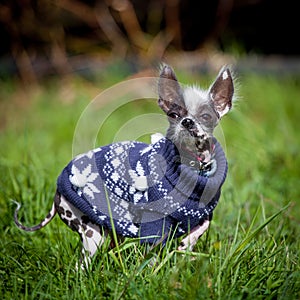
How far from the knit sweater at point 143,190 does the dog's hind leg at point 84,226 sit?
4 centimetres

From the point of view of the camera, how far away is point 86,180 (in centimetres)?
195

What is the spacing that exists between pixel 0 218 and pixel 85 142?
1.31 metres

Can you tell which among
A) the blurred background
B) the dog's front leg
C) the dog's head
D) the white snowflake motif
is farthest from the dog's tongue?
the blurred background

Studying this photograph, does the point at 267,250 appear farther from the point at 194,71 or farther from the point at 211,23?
the point at 211,23

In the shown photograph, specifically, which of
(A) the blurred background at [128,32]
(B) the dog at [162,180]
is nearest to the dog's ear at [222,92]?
(B) the dog at [162,180]

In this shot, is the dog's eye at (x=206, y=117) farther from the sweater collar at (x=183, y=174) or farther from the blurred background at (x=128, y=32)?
the blurred background at (x=128, y=32)

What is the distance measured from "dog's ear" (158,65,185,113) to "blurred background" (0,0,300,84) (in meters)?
3.66

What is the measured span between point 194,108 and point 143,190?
369 millimetres

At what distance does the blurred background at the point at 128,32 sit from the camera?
599 cm

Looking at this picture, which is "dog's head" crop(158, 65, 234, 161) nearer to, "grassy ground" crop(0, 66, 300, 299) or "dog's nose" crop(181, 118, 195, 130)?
"dog's nose" crop(181, 118, 195, 130)

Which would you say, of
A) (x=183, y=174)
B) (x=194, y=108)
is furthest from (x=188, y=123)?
(x=183, y=174)

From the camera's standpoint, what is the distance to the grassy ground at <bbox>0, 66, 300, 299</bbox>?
1.78m

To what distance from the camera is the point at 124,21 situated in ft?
20.0

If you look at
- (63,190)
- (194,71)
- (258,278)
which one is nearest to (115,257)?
(63,190)
